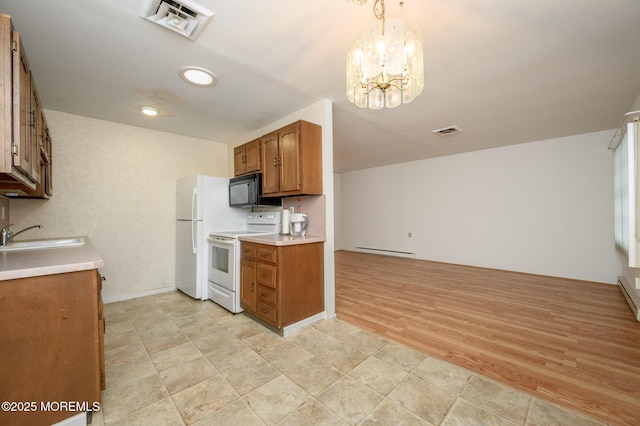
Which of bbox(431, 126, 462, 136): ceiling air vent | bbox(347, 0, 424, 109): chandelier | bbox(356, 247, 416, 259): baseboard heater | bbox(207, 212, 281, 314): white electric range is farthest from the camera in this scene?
bbox(356, 247, 416, 259): baseboard heater

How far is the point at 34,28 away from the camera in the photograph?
5.47 feet

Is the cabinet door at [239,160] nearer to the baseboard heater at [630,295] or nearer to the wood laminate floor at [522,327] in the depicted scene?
the wood laminate floor at [522,327]

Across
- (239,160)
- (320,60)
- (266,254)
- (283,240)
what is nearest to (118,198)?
(239,160)

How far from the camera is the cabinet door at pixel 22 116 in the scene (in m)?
1.23

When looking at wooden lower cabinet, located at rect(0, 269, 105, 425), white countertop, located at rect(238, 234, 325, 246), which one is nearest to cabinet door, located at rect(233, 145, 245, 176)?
white countertop, located at rect(238, 234, 325, 246)

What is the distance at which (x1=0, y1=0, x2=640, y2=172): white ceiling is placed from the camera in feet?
5.13

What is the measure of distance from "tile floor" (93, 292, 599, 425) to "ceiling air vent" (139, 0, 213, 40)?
7.70 ft

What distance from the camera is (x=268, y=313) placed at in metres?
2.46

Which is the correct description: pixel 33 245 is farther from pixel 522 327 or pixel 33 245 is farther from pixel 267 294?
pixel 522 327

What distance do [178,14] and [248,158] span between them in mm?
1928

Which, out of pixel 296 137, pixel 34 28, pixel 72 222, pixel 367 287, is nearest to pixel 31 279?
pixel 34 28

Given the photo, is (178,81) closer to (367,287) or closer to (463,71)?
(463,71)

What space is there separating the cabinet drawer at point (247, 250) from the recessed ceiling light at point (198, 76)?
163cm

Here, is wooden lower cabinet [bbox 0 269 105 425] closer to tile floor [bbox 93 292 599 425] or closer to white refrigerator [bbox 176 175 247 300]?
tile floor [bbox 93 292 599 425]
